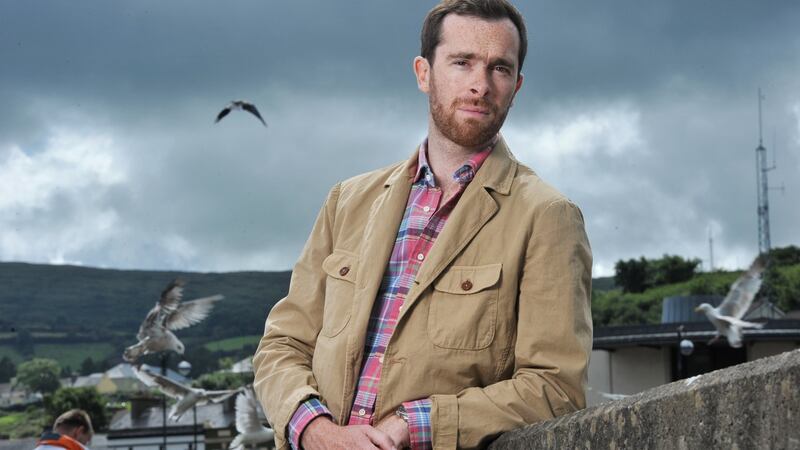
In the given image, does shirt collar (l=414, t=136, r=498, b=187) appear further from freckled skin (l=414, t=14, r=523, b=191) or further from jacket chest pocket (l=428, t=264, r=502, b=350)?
jacket chest pocket (l=428, t=264, r=502, b=350)

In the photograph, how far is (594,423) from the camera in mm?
A: 2527

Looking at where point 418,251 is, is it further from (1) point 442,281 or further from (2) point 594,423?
(2) point 594,423

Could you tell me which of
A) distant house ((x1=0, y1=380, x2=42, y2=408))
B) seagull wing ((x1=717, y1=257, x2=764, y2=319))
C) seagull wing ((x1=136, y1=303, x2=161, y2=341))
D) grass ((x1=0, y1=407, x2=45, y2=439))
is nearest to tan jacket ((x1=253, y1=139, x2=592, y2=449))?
seagull wing ((x1=136, y1=303, x2=161, y2=341))

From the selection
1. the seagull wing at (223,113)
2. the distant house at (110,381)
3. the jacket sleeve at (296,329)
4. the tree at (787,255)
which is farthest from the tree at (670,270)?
the jacket sleeve at (296,329)

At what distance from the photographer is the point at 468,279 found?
9.36ft

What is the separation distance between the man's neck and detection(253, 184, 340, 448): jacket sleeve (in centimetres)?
34

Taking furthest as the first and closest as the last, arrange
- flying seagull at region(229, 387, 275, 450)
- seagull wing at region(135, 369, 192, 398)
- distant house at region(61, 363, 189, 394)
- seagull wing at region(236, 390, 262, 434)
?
distant house at region(61, 363, 189, 394), seagull wing at region(135, 369, 192, 398), seagull wing at region(236, 390, 262, 434), flying seagull at region(229, 387, 275, 450)

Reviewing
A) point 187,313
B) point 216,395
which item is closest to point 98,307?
point 187,313

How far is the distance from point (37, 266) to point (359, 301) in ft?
608

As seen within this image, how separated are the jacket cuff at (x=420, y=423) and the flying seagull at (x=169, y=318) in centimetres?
2276

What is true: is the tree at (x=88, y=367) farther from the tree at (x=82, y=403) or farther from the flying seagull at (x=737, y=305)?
the flying seagull at (x=737, y=305)

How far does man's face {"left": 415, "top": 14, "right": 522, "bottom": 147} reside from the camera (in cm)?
304

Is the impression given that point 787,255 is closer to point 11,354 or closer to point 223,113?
point 11,354

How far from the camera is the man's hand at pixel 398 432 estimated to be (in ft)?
9.10
